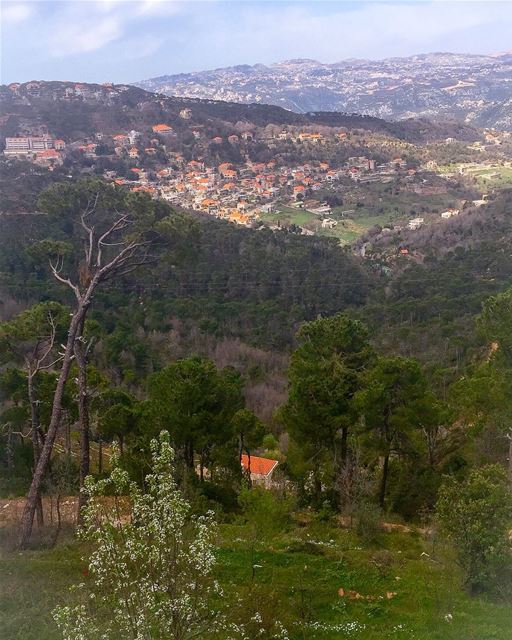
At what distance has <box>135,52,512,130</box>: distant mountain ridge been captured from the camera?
367 ft

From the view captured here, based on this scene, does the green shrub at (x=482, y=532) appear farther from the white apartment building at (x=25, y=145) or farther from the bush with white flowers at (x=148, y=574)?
the white apartment building at (x=25, y=145)

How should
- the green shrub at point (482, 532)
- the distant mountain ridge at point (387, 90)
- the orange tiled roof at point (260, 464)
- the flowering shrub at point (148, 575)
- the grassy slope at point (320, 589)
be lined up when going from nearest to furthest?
the flowering shrub at point (148, 575) < the grassy slope at point (320, 589) < the green shrub at point (482, 532) < the orange tiled roof at point (260, 464) < the distant mountain ridge at point (387, 90)

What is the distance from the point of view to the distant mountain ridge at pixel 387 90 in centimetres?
11188

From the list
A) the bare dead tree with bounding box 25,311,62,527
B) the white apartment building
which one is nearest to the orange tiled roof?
the bare dead tree with bounding box 25,311,62,527

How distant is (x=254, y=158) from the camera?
248ft

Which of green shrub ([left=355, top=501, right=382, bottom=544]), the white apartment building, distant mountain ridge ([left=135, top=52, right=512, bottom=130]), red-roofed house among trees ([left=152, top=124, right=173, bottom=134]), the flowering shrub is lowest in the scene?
green shrub ([left=355, top=501, right=382, bottom=544])

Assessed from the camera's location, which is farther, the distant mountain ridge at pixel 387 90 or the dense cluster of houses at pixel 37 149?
the distant mountain ridge at pixel 387 90

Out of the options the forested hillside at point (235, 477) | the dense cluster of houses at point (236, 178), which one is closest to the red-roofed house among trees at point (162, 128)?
the dense cluster of houses at point (236, 178)

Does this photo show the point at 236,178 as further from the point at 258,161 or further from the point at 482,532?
the point at 482,532

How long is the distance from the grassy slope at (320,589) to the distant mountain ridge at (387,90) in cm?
10622

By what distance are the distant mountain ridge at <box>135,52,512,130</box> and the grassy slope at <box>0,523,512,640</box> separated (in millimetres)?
106215

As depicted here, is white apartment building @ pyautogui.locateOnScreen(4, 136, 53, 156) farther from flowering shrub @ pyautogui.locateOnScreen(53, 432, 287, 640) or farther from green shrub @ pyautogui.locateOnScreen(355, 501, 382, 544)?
flowering shrub @ pyautogui.locateOnScreen(53, 432, 287, 640)

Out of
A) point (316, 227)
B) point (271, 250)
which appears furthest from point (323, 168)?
point (271, 250)

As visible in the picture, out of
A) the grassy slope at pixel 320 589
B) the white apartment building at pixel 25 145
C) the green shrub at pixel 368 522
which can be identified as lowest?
the green shrub at pixel 368 522
